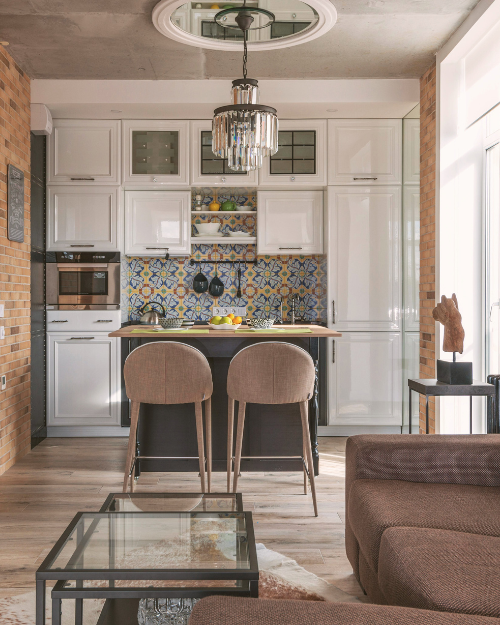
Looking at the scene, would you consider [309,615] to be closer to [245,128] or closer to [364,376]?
[245,128]

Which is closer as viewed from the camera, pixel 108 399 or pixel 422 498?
pixel 422 498

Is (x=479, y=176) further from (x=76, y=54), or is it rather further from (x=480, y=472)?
(x=76, y=54)

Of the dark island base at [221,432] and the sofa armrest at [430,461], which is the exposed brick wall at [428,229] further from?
the sofa armrest at [430,461]

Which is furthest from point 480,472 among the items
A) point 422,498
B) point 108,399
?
point 108,399

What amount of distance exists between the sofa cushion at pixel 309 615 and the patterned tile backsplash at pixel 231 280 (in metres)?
4.17

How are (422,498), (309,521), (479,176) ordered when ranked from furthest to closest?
1. (479,176)
2. (309,521)
3. (422,498)

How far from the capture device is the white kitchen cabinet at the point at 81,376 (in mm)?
4660

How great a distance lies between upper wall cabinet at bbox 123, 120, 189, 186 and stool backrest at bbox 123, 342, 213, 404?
2042 millimetres

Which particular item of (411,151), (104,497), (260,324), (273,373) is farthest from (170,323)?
(411,151)

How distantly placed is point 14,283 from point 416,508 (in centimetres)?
320

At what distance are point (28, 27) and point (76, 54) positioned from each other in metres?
0.45

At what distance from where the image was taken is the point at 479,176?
3.77 meters

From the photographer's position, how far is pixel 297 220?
Result: 15.9 ft

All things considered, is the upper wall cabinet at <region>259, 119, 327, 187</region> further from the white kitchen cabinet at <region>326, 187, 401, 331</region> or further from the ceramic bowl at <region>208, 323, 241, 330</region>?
the ceramic bowl at <region>208, 323, 241, 330</region>
